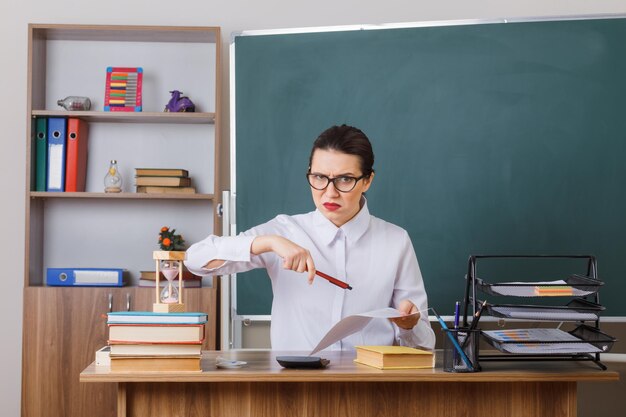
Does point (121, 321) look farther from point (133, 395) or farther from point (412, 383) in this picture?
point (412, 383)

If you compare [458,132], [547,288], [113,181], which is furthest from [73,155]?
[547,288]

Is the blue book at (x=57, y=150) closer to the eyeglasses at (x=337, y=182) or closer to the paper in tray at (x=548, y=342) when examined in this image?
the eyeglasses at (x=337, y=182)

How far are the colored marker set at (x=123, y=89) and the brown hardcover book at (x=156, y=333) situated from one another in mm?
2315

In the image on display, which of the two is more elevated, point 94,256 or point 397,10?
point 397,10

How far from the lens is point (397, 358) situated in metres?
1.95

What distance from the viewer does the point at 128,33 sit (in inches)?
160

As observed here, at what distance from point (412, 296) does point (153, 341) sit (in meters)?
0.91

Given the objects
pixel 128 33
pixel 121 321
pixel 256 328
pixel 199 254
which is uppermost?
pixel 128 33

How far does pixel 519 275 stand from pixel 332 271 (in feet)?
4.28

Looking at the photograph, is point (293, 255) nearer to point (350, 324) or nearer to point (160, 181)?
point (350, 324)

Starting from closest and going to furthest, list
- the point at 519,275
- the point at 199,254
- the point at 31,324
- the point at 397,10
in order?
the point at 199,254
the point at 519,275
the point at 31,324
the point at 397,10

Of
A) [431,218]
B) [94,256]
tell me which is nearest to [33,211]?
[94,256]

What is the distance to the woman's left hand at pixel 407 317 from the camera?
220 cm

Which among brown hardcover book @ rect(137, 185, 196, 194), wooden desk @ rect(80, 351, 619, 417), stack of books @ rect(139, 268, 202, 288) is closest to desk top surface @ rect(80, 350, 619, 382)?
→ wooden desk @ rect(80, 351, 619, 417)
